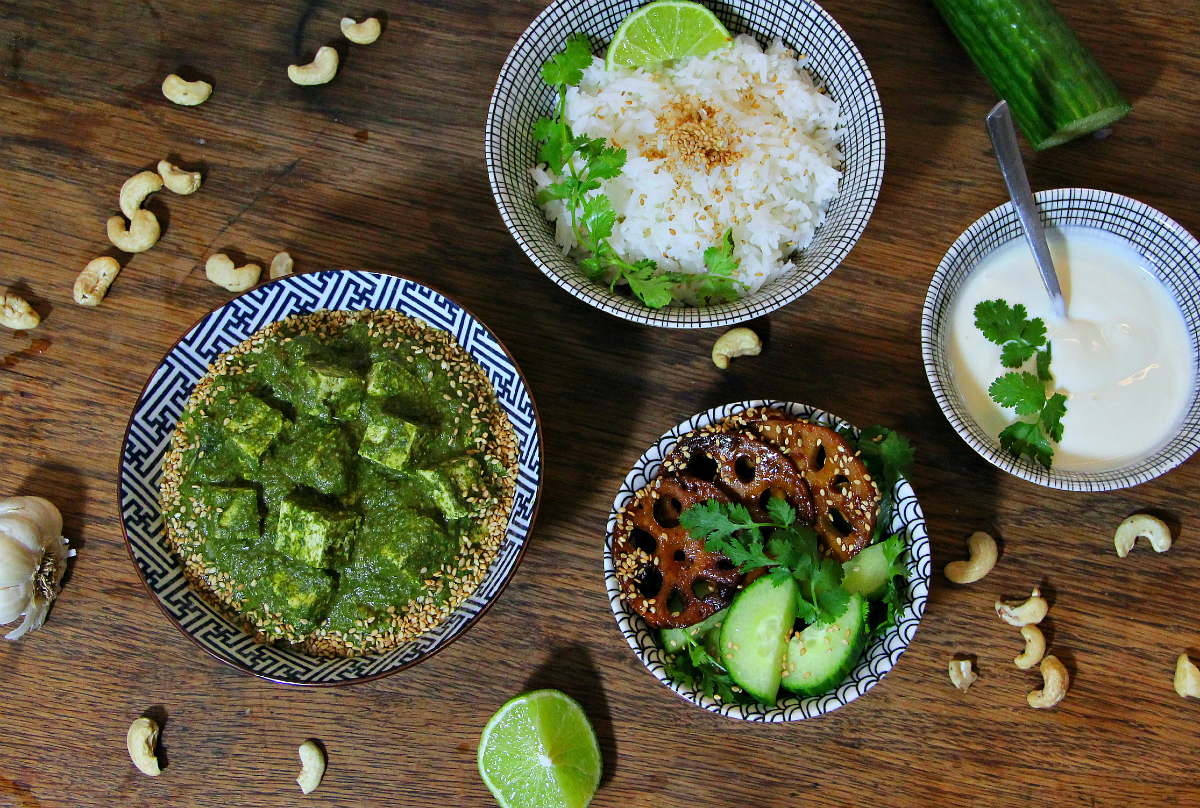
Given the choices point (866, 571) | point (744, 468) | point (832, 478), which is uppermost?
point (832, 478)

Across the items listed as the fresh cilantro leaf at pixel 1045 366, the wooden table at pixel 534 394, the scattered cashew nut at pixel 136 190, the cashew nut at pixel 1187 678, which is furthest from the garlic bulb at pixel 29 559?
the cashew nut at pixel 1187 678

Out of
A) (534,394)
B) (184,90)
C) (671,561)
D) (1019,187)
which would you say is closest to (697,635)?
(671,561)

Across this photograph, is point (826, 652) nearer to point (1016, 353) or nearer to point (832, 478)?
point (832, 478)

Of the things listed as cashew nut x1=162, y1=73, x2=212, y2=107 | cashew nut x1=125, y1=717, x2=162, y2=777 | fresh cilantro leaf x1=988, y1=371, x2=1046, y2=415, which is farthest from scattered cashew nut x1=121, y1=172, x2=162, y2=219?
fresh cilantro leaf x1=988, y1=371, x2=1046, y2=415

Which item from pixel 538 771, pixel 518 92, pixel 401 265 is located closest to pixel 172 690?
pixel 538 771

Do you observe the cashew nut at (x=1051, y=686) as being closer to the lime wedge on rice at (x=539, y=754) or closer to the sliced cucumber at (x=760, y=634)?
A: the sliced cucumber at (x=760, y=634)

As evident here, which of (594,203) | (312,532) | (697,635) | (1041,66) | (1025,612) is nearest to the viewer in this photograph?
(312,532)
